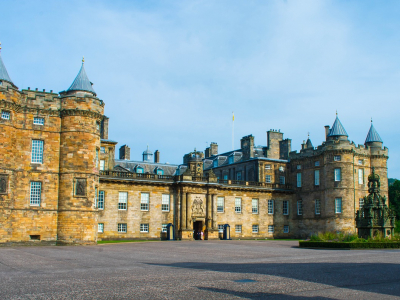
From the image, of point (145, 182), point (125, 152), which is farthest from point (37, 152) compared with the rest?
point (125, 152)

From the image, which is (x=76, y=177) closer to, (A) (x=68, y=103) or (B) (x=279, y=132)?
(A) (x=68, y=103)

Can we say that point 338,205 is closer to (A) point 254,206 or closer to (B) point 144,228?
(A) point 254,206

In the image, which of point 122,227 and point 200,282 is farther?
point 122,227

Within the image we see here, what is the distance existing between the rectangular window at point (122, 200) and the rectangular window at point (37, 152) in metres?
12.5

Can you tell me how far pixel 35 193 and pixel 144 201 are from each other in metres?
15.1

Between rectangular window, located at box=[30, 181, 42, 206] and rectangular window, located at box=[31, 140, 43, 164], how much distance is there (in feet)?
6.16

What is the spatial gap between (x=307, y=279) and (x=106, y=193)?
117 ft

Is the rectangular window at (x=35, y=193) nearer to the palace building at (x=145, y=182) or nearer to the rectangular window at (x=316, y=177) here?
the palace building at (x=145, y=182)

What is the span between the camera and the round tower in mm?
36844

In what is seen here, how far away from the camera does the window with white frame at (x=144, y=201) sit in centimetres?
4928

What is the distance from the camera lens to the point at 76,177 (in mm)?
37312

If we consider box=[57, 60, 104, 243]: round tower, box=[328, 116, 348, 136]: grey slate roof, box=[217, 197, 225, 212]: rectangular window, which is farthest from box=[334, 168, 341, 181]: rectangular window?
box=[57, 60, 104, 243]: round tower

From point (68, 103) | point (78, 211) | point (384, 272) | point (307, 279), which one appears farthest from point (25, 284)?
point (68, 103)

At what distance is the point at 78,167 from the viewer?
37.4 metres
